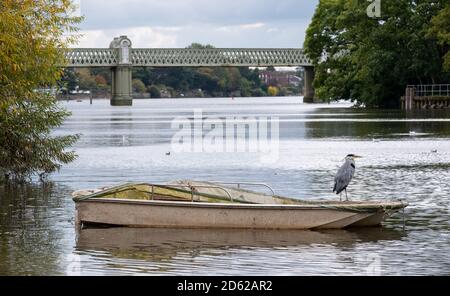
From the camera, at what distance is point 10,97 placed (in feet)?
118

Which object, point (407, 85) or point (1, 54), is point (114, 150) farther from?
point (407, 85)

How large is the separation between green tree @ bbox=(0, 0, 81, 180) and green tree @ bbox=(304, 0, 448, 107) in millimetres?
80696

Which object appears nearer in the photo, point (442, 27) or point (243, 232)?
point (243, 232)

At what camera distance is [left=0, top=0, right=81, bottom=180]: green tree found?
34.8 meters

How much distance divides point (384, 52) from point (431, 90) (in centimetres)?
831

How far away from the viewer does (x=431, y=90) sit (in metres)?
125

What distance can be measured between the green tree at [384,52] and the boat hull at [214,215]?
90.6 metres

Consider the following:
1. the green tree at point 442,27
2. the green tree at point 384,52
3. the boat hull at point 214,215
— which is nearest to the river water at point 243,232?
the boat hull at point 214,215

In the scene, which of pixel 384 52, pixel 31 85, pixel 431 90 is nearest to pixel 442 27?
pixel 384 52

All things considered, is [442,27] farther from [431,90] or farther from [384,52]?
[431,90]

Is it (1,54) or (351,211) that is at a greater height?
(1,54)

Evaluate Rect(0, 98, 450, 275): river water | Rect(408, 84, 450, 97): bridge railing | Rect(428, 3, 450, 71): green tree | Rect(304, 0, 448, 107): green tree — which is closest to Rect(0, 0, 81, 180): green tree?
Rect(0, 98, 450, 275): river water
